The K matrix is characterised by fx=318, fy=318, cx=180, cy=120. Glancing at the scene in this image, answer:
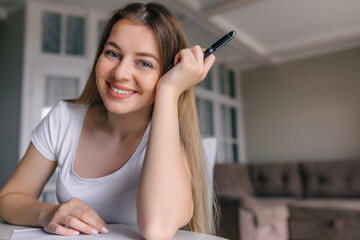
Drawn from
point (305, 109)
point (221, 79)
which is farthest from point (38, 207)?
point (221, 79)

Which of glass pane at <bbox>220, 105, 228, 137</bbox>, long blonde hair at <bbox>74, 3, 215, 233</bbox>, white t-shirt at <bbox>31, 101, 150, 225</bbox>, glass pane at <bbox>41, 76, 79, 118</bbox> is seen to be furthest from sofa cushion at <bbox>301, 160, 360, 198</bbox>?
white t-shirt at <bbox>31, 101, 150, 225</bbox>

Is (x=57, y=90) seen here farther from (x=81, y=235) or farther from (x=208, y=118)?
(x=81, y=235)

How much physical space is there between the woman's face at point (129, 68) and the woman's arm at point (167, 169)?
74mm

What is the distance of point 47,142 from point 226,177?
128 inches

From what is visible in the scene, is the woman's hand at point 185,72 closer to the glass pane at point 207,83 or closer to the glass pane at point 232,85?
the glass pane at point 207,83

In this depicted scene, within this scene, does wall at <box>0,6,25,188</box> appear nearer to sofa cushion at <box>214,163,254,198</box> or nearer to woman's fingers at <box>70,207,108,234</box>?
sofa cushion at <box>214,163,254,198</box>

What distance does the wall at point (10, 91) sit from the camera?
11.1 ft

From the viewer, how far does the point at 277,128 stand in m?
5.27

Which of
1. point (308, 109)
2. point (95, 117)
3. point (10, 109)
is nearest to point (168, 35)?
point (95, 117)

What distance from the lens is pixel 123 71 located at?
764 millimetres

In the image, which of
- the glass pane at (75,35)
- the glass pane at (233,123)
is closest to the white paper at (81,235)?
the glass pane at (75,35)

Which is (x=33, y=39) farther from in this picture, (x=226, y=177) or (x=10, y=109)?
(x=226, y=177)

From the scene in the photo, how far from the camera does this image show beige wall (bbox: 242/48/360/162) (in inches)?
184

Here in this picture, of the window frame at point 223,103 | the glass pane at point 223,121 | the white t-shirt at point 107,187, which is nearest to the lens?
the white t-shirt at point 107,187
